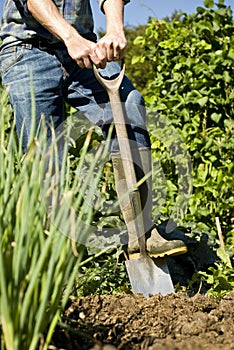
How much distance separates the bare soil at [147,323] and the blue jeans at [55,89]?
0.84 metres

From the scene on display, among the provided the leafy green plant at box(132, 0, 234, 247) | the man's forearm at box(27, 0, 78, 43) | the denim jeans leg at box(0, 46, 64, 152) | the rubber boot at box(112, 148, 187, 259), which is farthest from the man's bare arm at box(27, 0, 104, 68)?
the leafy green plant at box(132, 0, 234, 247)

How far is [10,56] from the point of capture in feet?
8.78

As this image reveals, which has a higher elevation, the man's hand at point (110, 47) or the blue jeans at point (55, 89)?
the man's hand at point (110, 47)

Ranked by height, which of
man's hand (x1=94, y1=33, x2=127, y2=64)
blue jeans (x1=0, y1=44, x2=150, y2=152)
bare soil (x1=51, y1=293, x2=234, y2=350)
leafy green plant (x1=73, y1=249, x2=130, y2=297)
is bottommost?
leafy green plant (x1=73, y1=249, x2=130, y2=297)

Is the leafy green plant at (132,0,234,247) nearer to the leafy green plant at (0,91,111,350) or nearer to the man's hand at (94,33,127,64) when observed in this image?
the man's hand at (94,33,127,64)

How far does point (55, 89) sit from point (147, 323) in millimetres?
1273

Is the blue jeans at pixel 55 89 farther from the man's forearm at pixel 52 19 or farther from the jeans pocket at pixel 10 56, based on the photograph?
the man's forearm at pixel 52 19

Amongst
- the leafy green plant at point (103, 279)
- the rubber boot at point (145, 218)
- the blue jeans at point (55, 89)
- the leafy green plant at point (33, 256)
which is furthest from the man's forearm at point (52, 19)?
the leafy green plant at point (33, 256)

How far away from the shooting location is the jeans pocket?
8.73ft

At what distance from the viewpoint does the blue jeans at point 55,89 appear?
2.64 m

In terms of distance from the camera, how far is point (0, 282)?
1079mm

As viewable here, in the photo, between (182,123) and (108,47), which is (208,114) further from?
(108,47)

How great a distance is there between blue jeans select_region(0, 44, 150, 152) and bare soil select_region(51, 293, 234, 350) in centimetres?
84

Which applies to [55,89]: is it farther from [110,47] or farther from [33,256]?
[33,256]
